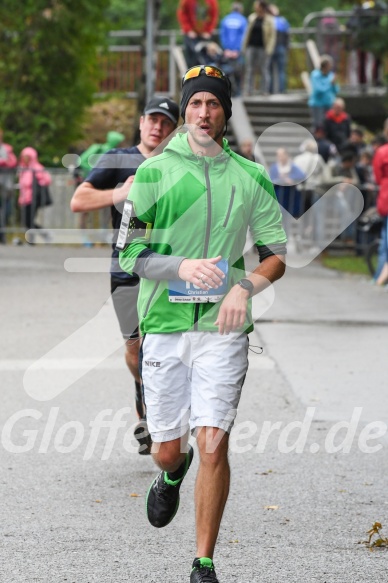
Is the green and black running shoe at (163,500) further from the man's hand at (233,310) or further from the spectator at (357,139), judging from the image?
the spectator at (357,139)

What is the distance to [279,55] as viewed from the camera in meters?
28.3

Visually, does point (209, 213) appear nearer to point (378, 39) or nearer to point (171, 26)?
point (378, 39)

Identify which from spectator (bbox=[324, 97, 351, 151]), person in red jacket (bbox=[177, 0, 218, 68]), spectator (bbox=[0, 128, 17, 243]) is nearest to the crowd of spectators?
person in red jacket (bbox=[177, 0, 218, 68])

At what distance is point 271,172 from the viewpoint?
73.4 feet

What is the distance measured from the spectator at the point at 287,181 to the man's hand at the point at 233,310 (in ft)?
53.0

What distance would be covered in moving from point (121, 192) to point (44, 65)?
24.3 meters

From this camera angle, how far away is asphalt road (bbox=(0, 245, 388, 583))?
5832 mm

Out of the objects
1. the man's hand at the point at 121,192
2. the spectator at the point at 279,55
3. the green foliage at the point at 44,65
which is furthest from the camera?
the green foliage at the point at 44,65

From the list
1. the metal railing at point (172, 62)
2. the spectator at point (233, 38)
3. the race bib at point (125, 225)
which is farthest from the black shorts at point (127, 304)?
the metal railing at point (172, 62)

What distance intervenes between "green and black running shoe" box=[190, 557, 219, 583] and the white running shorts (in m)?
0.52

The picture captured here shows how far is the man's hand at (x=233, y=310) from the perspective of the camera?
5344mm

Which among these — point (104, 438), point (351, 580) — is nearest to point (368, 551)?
point (351, 580)

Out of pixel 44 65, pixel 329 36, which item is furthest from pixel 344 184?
pixel 44 65

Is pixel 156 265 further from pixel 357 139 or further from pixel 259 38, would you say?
pixel 259 38
